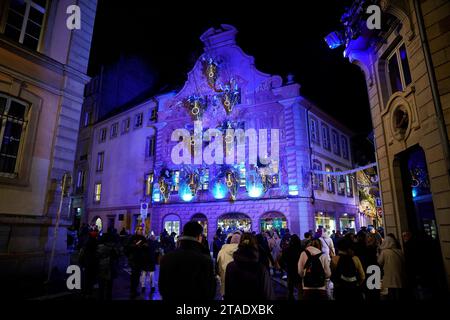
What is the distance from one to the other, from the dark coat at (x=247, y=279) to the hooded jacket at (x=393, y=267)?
4766 mm

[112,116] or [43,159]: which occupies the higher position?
[112,116]

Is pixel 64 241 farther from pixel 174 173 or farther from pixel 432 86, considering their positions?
pixel 174 173

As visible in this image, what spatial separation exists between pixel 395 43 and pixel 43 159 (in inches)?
542

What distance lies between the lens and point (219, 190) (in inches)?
936

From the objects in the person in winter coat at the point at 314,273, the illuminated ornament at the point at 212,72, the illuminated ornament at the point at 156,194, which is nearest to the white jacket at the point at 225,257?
the person in winter coat at the point at 314,273

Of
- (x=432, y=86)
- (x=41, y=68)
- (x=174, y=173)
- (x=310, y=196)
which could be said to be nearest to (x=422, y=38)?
(x=432, y=86)

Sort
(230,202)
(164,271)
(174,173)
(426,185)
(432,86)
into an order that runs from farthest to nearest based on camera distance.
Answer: (174,173), (230,202), (426,185), (432,86), (164,271)

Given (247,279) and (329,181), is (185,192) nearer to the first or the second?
(329,181)

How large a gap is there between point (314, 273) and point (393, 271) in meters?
2.55

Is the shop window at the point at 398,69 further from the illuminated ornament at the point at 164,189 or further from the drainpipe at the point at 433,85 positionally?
the illuminated ornament at the point at 164,189

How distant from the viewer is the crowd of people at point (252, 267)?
10.7ft

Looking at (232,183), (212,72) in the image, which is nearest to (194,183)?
(232,183)

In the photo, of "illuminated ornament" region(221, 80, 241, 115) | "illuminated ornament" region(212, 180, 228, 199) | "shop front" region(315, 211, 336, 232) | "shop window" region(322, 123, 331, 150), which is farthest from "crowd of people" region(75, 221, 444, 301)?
"shop window" region(322, 123, 331, 150)

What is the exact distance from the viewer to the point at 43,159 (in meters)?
10.9
